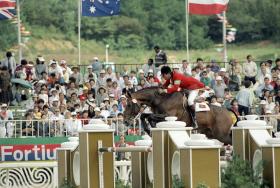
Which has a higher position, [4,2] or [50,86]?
[4,2]

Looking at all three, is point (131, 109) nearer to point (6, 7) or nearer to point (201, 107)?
point (201, 107)

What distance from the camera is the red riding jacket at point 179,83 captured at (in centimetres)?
2780

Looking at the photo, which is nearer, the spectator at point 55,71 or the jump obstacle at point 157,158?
the jump obstacle at point 157,158

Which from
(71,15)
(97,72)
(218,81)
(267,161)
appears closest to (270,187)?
(267,161)

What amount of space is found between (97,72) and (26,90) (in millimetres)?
2879

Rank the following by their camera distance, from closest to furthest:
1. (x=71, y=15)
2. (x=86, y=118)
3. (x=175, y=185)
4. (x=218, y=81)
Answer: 1. (x=175, y=185)
2. (x=86, y=118)
3. (x=218, y=81)
4. (x=71, y=15)

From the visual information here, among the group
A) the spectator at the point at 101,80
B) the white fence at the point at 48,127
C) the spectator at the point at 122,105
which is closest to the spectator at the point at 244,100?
the spectator at the point at 122,105

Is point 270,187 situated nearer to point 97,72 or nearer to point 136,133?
point 136,133

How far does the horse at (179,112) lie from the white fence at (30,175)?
2.07 m

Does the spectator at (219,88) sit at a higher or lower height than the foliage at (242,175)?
higher

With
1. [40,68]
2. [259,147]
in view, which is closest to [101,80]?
[40,68]

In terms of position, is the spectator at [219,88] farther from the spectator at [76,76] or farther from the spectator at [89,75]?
the spectator at [76,76]

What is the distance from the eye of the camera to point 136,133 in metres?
31.7

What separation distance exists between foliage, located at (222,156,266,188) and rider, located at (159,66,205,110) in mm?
8589
